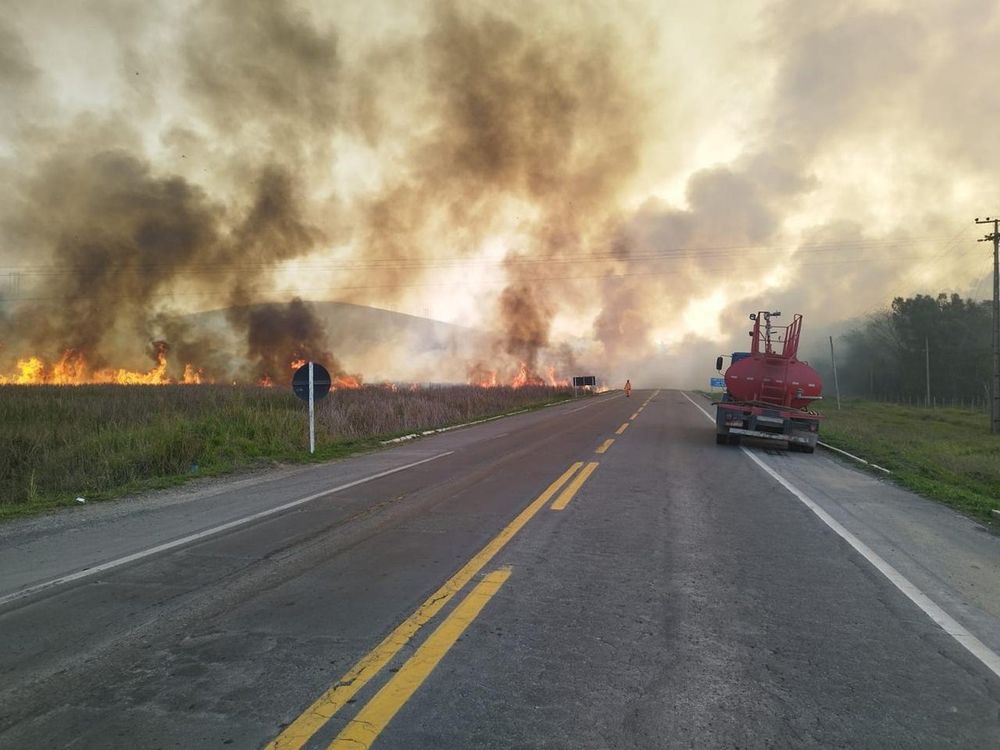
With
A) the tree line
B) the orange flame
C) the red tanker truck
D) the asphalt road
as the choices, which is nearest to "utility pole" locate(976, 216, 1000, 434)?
the red tanker truck

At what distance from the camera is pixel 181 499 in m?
7.46

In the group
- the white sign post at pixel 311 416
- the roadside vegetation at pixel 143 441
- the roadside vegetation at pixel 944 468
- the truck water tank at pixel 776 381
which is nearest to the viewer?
the roadside vegetation at pixel 944 468

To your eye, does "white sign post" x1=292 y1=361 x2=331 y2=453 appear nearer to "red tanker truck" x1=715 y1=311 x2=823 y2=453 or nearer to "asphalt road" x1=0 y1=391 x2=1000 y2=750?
"asphalt road" x1=0 y1=391 x2=1000 y2=750

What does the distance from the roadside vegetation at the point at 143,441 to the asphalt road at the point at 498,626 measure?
2.55 m

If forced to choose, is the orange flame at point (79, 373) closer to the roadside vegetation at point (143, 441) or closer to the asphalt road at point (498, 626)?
the roadside vegetation at point (143, 441)

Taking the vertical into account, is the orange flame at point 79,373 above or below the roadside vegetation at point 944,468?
above

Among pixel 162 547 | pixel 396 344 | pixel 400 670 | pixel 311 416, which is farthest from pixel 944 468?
pixel 396 344

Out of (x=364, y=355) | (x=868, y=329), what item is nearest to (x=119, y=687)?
(x=364, y=355)

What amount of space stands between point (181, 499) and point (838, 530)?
8.02 metres

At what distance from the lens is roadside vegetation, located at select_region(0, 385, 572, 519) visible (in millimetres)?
8805

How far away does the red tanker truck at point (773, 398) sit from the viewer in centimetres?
1284

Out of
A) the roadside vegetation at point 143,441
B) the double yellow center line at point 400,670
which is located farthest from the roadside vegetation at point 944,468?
the roadside vegetation at point 143,441

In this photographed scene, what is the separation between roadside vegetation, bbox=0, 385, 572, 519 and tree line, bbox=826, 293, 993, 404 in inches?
2475

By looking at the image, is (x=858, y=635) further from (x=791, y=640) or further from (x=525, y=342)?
(x=525, y=342)
